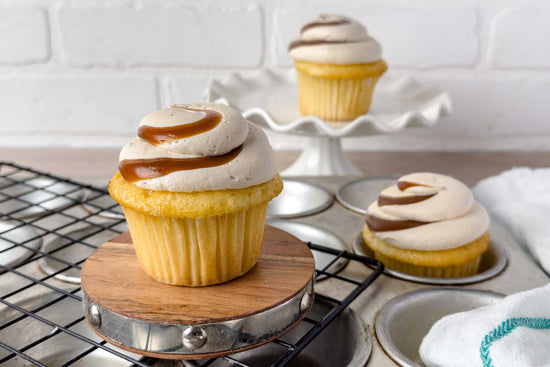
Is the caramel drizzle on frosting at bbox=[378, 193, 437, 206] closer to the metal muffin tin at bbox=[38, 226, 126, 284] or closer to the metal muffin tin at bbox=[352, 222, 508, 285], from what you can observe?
the metal muffin tin at bbox=[352, 222, 508, 285]

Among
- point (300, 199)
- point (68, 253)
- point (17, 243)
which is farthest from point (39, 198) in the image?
point (300, 199)

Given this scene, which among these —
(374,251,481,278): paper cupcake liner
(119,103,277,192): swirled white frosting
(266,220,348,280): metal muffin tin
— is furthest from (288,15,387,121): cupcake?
(119,103,277,192): swirled white frosting

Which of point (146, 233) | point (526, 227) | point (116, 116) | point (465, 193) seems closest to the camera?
point (146, 233)

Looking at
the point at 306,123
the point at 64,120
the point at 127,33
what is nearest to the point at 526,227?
the point at 306,123

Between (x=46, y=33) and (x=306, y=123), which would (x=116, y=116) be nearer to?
(x=46, y=33)

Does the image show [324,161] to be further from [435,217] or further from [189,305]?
[189,305]

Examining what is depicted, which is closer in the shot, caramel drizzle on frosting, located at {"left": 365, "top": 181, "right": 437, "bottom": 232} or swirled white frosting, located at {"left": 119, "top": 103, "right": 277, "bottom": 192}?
swirled white frosting, located at {"left": 119, "top": 103, "right": 277, "bottom": 192}
